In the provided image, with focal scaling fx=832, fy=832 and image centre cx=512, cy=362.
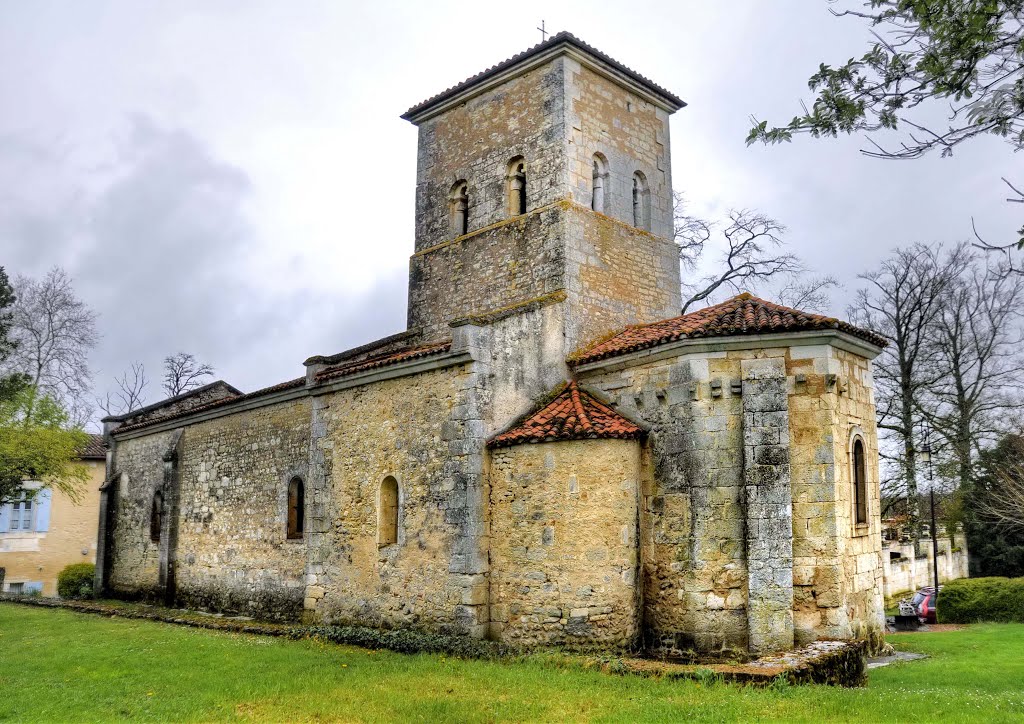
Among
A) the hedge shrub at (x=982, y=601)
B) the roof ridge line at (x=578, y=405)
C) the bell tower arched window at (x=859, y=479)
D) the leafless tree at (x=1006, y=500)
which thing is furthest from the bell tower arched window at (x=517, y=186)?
the hedge shrub at (x=982, y=601)

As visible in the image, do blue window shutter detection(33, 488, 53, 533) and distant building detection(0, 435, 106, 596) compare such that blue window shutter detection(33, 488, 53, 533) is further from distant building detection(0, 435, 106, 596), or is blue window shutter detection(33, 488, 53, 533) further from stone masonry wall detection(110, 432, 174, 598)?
stone masonry wall detection(110, 432, 174, 598)

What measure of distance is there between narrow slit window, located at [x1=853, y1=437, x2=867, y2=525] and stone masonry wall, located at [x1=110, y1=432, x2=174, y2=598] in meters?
16.8

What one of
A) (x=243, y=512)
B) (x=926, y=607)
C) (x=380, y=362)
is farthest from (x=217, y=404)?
(x=926, y=607)

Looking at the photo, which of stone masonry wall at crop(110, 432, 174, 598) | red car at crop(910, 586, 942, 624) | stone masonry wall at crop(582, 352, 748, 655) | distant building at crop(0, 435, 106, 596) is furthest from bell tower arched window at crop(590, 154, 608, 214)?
distant building at crop(0, 435, 106, 596)

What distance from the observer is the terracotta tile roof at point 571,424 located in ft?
41.4

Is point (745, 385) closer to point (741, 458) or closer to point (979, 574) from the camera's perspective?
point (741, 458)

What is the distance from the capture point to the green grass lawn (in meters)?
8.59

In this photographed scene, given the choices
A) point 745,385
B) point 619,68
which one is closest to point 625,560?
point 745,385

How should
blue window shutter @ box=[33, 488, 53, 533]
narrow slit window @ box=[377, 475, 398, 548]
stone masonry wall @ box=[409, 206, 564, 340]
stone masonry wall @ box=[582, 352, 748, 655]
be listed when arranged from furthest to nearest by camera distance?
blue window shutter @ box=[33, 488, 53, 533] < stone masonry wall @ box=[409, 206, 564, 340] < narrow slit window @ box=[377, 475, 398, 548] < stone masonry wall @ box=[582, 352, 748, 655]

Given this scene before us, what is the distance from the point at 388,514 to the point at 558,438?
3.90 m

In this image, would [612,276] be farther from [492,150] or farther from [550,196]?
[492,150]

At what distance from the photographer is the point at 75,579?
2636 centimetres

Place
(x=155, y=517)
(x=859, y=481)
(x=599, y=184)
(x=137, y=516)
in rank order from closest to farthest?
(x=859, y=481) → (x=599, y=184) → (x=155, y=517) → (x=137, y=516)

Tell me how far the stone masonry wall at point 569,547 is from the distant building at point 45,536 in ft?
74.8
